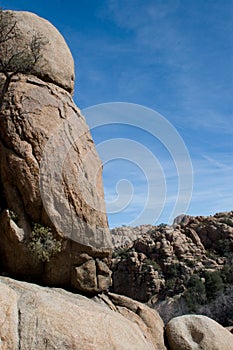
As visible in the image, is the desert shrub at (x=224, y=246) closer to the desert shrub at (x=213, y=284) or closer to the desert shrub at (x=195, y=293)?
the desert shrub at (x=213, y=284)

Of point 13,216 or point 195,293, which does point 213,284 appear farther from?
point 13,216

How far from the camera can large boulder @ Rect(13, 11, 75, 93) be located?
14273 millimetres

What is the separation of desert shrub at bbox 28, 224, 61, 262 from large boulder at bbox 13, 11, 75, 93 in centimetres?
603

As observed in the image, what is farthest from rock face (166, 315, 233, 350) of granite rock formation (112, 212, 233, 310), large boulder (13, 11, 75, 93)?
granite rock formation (112, 212, 233, 310)

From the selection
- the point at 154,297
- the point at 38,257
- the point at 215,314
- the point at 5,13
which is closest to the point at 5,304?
the point at 38,257

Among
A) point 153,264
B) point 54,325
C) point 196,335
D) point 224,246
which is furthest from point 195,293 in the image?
point 54,325

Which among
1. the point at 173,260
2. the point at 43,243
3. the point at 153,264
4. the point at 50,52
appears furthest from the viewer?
the point at 173,260

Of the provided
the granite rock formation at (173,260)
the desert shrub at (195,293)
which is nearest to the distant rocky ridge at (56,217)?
the desert shrub at (195,293)

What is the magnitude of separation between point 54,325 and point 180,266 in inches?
1460

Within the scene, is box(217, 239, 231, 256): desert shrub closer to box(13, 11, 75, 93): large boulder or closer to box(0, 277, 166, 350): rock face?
box(13, 11, 75, 93): large boulder

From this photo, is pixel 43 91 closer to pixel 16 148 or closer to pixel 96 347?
pixel 16 148

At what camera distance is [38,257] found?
37.3 ft

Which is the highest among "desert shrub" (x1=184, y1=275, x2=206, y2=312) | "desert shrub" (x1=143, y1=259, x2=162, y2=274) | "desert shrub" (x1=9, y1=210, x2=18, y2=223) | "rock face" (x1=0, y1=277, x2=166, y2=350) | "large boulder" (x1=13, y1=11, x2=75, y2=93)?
"large boulder" (x1=13, y1=11, x2=75, y2=93)

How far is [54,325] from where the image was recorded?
786 centimetres
